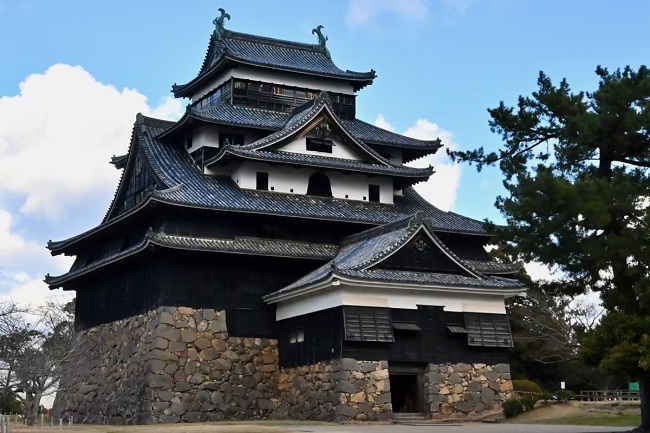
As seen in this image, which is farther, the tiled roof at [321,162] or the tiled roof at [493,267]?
the tiled roof at [493,267]

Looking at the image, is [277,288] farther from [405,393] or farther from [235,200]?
[405,393]

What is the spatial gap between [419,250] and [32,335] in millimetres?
17900

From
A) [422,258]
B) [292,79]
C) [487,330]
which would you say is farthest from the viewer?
[292,79]

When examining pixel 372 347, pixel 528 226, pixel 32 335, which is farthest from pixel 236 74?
pixel 528 226

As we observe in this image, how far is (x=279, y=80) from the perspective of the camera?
44844 millimetres

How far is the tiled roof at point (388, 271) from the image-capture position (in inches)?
1217

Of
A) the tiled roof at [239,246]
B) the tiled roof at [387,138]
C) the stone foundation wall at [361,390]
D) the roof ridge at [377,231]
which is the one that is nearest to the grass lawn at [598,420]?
the stone foundation wall at [361,390]

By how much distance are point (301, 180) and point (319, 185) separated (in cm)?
93

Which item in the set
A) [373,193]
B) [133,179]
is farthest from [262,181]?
[133,179]

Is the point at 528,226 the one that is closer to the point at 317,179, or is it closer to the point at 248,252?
the point at 248,252

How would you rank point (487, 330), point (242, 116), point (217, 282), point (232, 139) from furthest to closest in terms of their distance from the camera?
1. point (242, 116)
2. point (232, 139)
3. point (217, 282)
4. point (487, 330)

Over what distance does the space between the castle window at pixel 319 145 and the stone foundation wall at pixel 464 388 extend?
11.6 metres

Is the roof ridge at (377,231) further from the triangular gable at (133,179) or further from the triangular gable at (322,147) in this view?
the triangular gable at (133,179)

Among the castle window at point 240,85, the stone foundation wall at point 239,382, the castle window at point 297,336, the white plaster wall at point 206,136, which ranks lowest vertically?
the stone foundation wall at point 239,382
